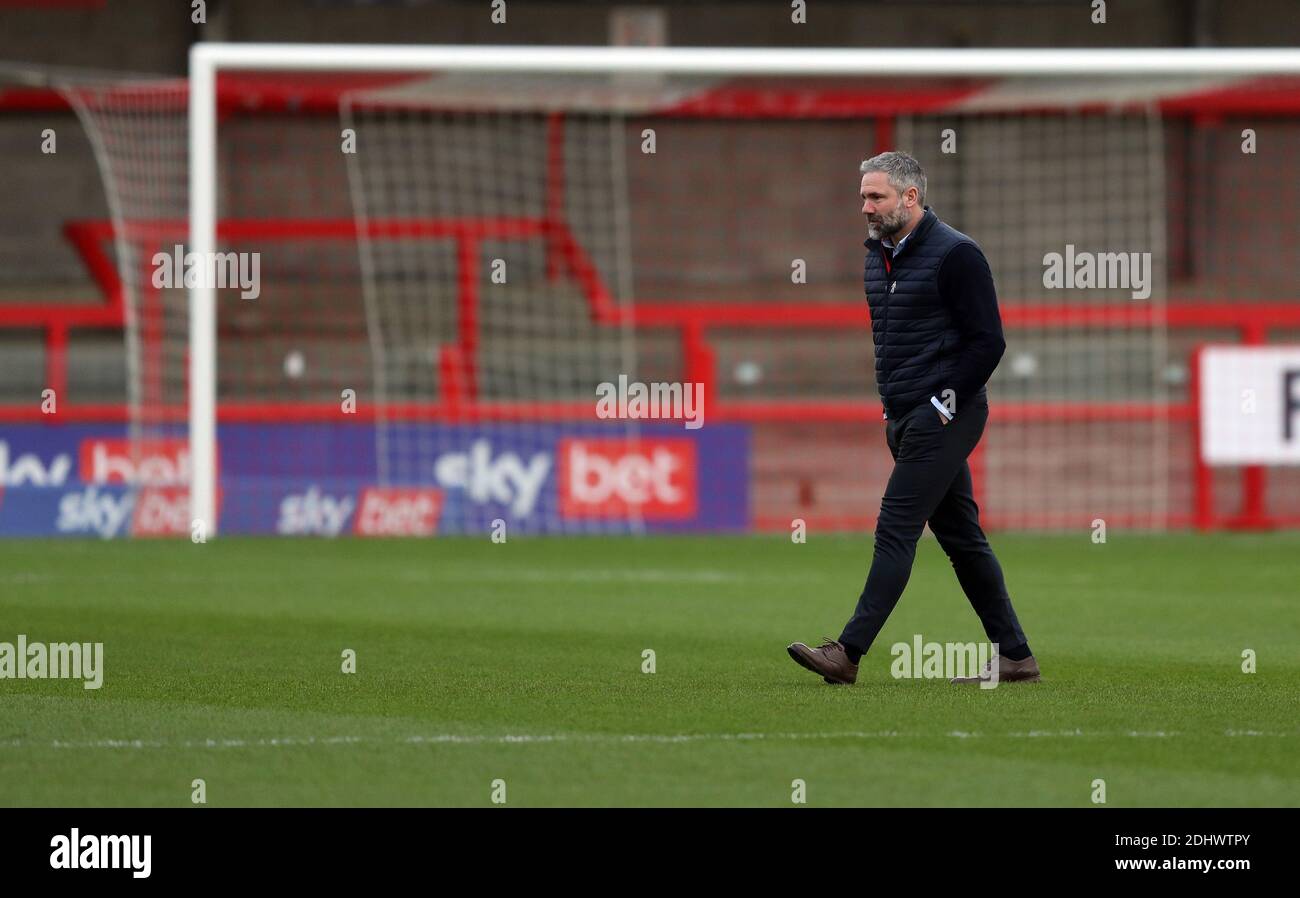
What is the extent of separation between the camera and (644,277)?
92.6 ft

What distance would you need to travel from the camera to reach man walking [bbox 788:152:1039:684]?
7.18 meters

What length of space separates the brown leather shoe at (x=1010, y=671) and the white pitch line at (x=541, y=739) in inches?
44.9

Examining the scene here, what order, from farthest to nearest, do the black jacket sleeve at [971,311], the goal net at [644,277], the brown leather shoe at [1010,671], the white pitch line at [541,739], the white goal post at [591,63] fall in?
the goal net at [644,277] < the white goal post at [591,63] < the brown leather shoe at [1010,671] < the black jacket sleeve at [971,311] < the white pitch line at [541,739]

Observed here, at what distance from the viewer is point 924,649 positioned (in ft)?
28.6

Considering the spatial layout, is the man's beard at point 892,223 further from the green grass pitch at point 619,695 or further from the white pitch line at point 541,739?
the white pitch line at point 541,739

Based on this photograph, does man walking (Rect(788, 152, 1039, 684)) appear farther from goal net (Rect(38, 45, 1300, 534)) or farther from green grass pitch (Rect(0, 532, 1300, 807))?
goal net (Rect(38, 45, 1300, 534))

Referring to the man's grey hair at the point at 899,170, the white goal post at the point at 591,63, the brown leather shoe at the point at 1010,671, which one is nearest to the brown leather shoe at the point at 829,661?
the brown leather shoe at the point at 1010,671

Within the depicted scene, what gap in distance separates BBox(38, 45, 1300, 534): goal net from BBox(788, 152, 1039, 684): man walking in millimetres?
8723

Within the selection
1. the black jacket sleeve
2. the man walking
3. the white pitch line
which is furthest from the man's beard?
the white pitch line

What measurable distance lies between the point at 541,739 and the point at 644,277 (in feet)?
72.8

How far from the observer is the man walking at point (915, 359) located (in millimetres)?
7184

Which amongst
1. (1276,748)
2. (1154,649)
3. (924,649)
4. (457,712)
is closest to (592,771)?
(457,712)

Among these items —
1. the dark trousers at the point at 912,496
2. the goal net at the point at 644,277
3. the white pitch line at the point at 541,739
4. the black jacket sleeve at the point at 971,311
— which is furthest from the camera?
the goal net at the point at 644,277
